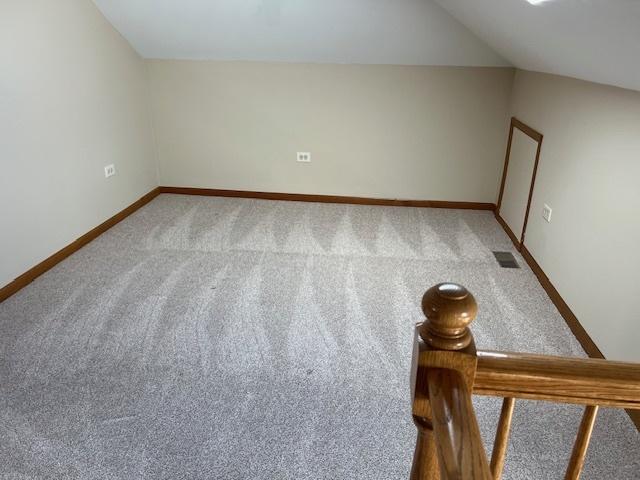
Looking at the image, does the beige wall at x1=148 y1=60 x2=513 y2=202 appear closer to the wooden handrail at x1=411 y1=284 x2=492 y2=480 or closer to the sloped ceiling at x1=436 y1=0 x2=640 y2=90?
the sloped ceiling at x1=436 y1=0 x2=640 y2=90

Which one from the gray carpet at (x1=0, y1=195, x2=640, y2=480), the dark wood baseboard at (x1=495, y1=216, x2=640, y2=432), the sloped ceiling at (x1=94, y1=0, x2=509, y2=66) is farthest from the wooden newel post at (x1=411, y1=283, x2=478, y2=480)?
the sloped ceiling at (x1=94, y1=0, x2=509, y2=66)

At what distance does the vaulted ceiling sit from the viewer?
2.82 metres

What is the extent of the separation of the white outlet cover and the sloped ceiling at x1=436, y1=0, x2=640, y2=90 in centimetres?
179

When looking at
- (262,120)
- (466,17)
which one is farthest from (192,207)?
(466,17)

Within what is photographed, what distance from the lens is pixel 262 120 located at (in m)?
4.55

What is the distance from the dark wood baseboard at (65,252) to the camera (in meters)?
2.97

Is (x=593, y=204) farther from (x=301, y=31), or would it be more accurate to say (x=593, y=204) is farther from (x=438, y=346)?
(x=301, y=31)

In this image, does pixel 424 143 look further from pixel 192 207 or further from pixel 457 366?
pixel 457 366

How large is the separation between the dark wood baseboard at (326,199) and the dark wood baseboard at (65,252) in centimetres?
45

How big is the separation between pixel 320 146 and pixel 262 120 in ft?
1.99

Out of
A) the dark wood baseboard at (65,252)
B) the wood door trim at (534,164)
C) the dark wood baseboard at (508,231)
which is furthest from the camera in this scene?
the dark wood baseboard at (508,231)

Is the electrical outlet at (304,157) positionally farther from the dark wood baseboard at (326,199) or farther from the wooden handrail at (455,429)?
the wooden handrail at (455,429)

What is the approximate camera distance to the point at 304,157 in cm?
463

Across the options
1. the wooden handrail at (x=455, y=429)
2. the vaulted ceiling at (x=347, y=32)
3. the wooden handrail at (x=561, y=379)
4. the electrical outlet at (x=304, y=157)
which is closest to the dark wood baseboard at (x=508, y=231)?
the vaulted ceiling at (x=347, y=32)
